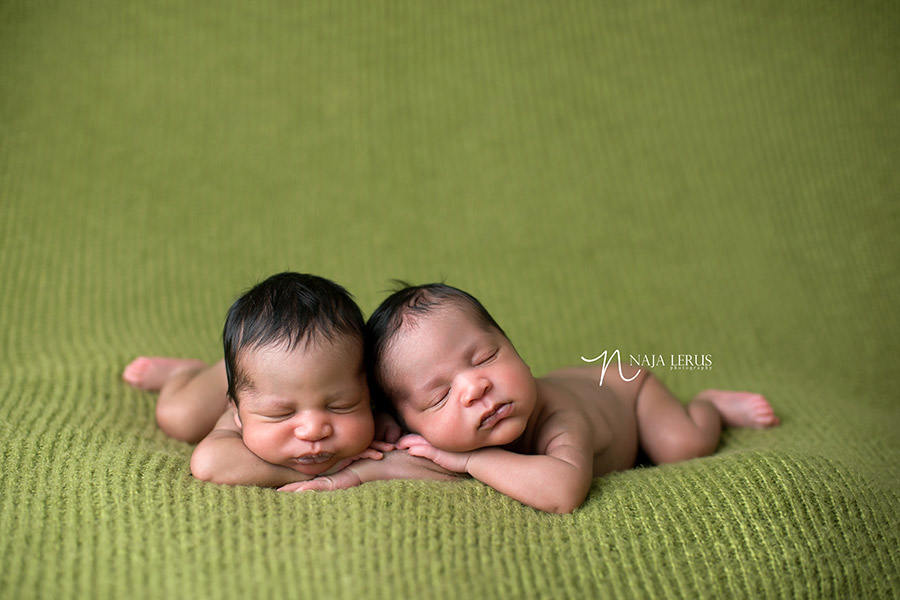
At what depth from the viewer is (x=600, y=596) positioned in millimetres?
864

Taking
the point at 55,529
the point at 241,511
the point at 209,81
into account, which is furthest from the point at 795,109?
the point at 55,529

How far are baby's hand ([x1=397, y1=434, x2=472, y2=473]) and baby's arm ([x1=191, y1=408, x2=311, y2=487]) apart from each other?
0.15 meters

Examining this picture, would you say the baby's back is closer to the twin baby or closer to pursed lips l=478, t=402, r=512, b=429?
the twin baby

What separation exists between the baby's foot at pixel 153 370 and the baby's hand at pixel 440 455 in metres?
0.54

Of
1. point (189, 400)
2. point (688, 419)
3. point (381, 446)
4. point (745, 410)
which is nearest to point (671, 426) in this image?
point (688, 419)

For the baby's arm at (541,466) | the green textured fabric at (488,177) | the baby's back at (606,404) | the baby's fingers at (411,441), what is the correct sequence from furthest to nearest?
1. the green textured fabric at (488,177)
2. the baby's back at (606,404)
3. the baby's fingers at (411,441)
4. the baby's arm at (541,466)

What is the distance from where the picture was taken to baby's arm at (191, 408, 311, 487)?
102cm

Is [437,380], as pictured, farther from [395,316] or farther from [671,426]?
[671,426]

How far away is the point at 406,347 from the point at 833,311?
45.8 inches

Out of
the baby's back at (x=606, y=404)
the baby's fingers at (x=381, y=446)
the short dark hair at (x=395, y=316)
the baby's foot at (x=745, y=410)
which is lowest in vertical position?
the baby's foot at (x=745, y=410)

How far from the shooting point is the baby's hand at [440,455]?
1.06 m

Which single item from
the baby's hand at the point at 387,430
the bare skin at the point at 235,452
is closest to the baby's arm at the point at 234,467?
the bare skin at the point at 235,452

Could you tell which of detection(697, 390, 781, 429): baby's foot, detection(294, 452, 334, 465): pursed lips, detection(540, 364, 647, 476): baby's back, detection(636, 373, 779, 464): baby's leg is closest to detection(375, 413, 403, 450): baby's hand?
detection(294, 452, 334, 465): pursed lips

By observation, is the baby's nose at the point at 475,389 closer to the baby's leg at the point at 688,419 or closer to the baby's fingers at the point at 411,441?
the baby's fingers at the point at 411,441
